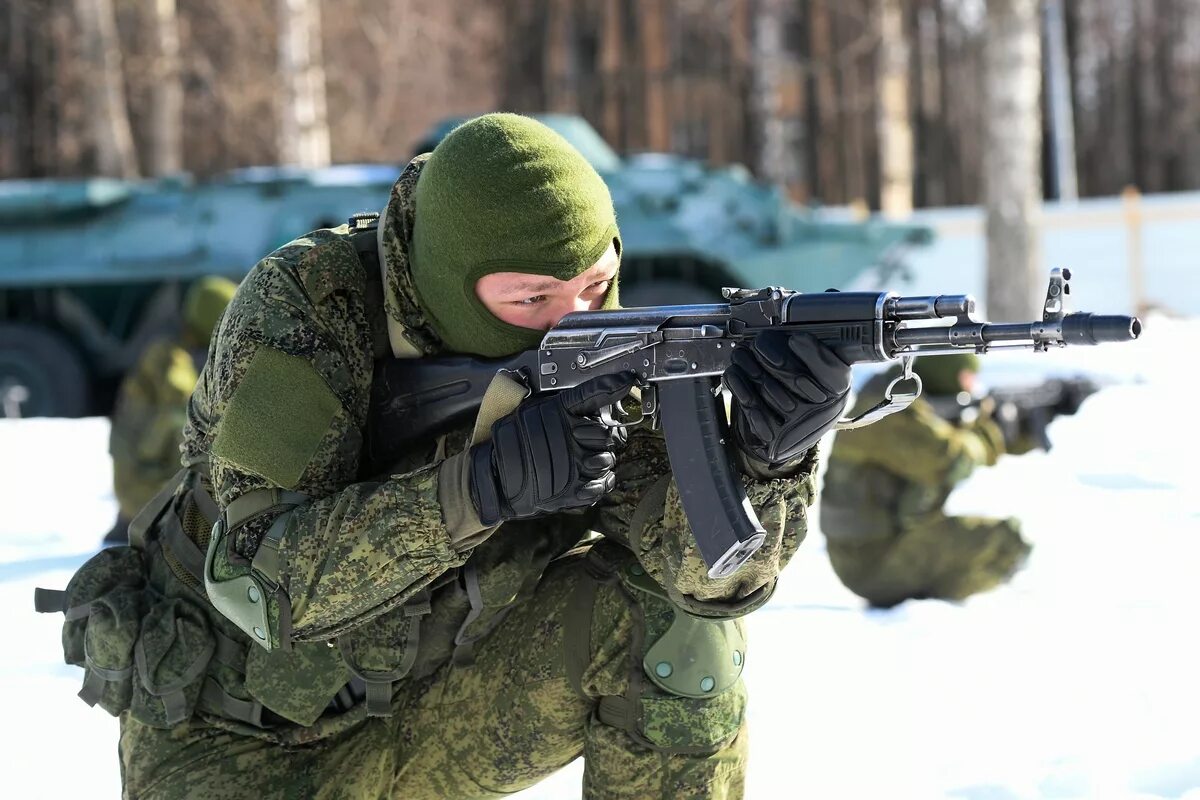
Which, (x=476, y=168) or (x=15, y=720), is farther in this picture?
(x=15, y=720)

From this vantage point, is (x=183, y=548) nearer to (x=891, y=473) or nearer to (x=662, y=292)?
(x=891, y=473)

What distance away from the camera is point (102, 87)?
53.5ft

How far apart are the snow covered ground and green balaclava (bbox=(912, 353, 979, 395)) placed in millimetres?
592

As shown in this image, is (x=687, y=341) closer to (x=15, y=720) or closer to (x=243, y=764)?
(x=243, y=764)

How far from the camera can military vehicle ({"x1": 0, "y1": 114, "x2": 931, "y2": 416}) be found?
11.4 m

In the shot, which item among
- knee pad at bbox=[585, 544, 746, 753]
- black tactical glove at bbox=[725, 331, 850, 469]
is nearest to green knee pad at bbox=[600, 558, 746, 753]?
knee pad at bbox=[585, 544, 746, 753]

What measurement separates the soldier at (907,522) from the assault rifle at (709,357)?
219cm

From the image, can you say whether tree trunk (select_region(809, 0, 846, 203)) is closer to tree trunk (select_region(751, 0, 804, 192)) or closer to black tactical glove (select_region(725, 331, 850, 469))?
tree trunk (select_region(751, 0, 804, 192))

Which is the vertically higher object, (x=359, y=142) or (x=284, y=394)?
(x=359, y=142)

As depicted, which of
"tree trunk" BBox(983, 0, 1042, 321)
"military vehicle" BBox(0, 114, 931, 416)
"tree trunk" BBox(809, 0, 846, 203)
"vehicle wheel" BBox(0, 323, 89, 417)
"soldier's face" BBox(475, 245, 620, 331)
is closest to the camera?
"soldier's face" BBox(475, 245, 620, 331)

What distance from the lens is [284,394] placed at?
7.81 ft

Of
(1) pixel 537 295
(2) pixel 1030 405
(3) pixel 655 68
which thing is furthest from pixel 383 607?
(3) pixel 655 68

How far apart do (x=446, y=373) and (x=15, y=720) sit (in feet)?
5.93

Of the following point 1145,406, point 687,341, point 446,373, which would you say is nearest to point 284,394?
point 446,373
